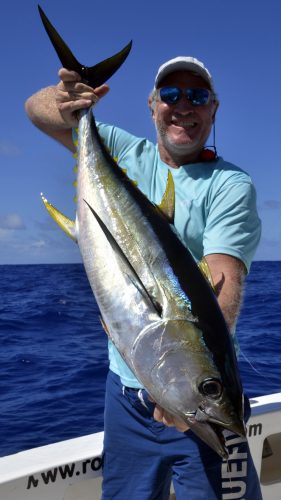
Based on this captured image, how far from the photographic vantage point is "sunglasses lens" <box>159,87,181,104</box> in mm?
2445

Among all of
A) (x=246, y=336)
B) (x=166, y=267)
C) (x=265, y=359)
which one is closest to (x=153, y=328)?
(x=166, y=267)

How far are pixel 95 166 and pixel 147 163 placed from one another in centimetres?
55

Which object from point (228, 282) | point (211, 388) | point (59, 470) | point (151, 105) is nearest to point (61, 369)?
point (59, 470)

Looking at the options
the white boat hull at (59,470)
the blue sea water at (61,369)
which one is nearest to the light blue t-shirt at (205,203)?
the white boat hull at (59,470)

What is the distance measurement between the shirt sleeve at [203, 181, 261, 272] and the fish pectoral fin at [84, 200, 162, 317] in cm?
52

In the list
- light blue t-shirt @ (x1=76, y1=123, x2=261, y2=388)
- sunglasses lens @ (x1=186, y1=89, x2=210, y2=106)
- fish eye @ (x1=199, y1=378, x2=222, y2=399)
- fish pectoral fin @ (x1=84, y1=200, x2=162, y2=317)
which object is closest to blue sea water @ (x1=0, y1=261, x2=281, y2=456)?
light blue t-shirt @ (x1=76, y1=123, x2=261, y2=388)

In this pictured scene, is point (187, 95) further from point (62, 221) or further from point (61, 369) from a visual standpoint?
point (61, 369)

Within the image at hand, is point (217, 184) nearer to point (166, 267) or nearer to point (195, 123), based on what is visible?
point (195, 123)

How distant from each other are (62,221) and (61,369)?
575cm

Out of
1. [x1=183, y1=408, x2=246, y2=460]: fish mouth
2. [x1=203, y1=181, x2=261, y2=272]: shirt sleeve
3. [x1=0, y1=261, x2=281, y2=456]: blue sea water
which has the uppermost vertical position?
[x1=203, y1=181, x2=261, y2=272]: shirt sleeve

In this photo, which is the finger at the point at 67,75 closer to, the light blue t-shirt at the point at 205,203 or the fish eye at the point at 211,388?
the light blue t-shirt at the point at 205,203

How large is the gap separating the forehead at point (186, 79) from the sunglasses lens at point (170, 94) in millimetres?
54

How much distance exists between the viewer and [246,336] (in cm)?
1011

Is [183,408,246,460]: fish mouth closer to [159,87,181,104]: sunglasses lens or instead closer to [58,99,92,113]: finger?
[58,99,92,113]: finger
